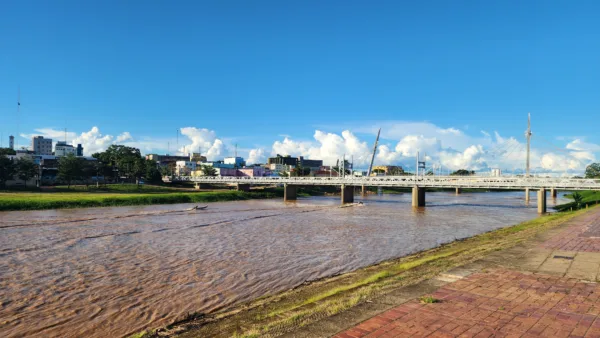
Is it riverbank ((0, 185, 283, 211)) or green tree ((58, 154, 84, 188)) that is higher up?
green tree ((58, 154, 84, 188))

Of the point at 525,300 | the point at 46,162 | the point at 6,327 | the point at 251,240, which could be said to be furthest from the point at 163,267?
the point at 46,162

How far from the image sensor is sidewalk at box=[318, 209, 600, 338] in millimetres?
6340

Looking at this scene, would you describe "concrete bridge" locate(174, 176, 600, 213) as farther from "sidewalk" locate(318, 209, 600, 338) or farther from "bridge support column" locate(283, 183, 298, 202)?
"sidewalk" locate(318, 209, 600, 338)

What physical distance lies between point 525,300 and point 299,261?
36.9ft

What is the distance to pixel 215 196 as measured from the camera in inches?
2741

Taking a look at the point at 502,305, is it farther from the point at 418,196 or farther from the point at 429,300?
the point at 418,196

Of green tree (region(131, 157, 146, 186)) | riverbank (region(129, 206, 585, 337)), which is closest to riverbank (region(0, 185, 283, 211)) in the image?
green tree (region(131, 157, 146, 186))

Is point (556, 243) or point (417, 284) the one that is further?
point (556, 243)

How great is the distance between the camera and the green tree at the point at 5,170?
65.5 m

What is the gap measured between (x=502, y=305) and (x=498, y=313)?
20.6 inches

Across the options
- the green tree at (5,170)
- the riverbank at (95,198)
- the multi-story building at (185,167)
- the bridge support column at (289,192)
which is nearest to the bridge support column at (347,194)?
the bridge support column at (289,192)

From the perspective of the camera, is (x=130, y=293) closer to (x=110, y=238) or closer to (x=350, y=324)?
(x=350, y=324)

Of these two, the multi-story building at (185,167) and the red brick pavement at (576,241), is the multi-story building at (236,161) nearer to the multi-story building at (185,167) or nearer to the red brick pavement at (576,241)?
the multi-story building at (185,167)

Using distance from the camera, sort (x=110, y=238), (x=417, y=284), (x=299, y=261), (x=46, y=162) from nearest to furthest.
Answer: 1. (x=417, y=284)
2. (x=299, y=261)
3. (x=110, y=238)
4. (x=46, y=162)
